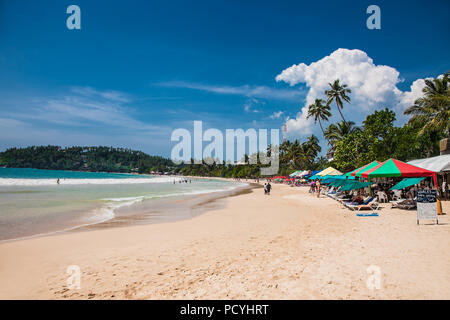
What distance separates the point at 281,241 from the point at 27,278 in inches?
239

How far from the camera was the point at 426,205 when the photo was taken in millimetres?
8641

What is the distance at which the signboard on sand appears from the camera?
27.9 ft

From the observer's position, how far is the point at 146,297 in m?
3.92

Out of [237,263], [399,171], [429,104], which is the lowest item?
[237,263]

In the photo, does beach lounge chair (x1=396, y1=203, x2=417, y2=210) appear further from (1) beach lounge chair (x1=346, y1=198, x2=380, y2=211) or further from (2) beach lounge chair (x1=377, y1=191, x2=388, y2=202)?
(2) beach lounge chair (x1=377, y1=191, x2=388, y2=202)

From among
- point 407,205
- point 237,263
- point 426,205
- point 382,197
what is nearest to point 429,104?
point 382,197

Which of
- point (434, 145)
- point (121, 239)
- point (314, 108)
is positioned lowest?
point (121, 239)

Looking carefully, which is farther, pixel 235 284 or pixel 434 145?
pixel 434 145

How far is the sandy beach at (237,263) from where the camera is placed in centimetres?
401

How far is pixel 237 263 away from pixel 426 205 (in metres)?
7.63

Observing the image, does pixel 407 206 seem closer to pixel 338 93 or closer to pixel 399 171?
pixel 399 171
